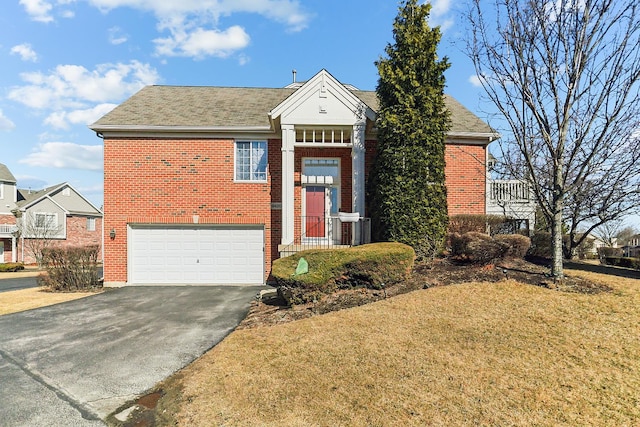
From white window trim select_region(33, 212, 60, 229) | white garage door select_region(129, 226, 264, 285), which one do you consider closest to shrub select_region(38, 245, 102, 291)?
white garage door select_region(129, 226, 264, 285)

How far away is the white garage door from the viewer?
12195mm

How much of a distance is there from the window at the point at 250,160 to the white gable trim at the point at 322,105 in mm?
1817

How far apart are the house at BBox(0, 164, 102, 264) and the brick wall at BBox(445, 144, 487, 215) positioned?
89.2ft

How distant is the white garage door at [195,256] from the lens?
40.0ft

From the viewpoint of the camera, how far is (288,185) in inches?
428

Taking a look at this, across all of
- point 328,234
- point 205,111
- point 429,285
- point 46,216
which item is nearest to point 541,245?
point 429,285

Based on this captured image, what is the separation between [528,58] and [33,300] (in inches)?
564

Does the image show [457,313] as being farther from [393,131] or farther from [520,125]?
[393,131]

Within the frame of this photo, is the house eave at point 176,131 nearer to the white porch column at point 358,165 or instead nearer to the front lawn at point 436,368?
the white porch column at point 358,165

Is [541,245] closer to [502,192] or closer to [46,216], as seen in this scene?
[502,192]

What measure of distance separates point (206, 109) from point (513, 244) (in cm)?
1150

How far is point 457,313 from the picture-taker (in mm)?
5730

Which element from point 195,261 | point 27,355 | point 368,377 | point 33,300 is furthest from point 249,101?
point 368,377

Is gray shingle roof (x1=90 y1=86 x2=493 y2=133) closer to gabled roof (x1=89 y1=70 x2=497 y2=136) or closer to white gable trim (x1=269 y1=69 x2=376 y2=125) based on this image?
gabled roof (x1=89 y1=70 x2=497 y2=136)
